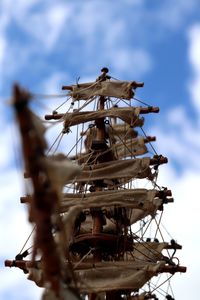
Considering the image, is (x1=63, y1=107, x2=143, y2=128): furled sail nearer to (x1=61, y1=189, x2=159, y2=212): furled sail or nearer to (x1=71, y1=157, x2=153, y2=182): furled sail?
(x1=71, y1=157, x2=153, y2=182): furled sail

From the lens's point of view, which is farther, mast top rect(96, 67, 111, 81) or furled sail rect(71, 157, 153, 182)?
mast top rect(96, 67, 111, 81)

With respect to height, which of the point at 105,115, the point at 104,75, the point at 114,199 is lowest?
the point at 114,199

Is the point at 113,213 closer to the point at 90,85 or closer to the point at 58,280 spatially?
the point at 90,85

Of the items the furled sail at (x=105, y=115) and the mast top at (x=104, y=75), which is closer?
the furled sail at (x=105, y=115)

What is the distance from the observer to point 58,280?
798 cm

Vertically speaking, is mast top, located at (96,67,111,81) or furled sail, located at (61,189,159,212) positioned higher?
mast top, located at (96,67,111,81)

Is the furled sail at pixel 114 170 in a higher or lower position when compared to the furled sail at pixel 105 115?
lower

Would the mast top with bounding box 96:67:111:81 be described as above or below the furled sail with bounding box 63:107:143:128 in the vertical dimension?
above

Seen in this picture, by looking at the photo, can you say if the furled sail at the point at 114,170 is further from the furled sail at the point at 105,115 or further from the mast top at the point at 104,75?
the mast top at the point at 104,75

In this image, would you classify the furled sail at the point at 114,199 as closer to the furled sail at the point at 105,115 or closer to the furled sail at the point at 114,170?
the furled sail at the point at 114,170

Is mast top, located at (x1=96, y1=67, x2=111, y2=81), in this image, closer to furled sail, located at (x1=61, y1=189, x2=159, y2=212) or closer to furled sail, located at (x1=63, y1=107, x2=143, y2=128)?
furled sail, located at (x1=63, y1=107, x2=143, y2=128)

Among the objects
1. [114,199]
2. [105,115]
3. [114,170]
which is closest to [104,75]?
[105,115]

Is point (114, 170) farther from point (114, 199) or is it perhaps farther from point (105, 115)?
point (105, 115)

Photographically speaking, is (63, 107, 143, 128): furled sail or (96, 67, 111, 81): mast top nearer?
(63, 107, 143, 128): furled sail
